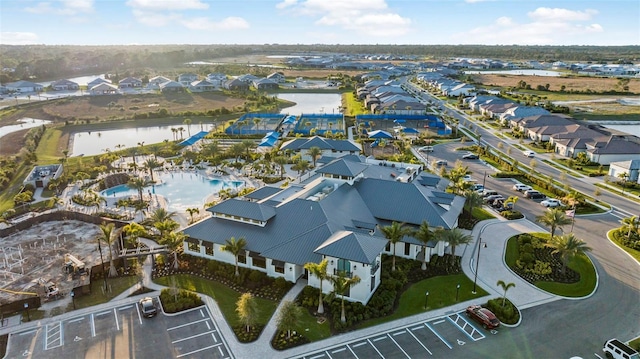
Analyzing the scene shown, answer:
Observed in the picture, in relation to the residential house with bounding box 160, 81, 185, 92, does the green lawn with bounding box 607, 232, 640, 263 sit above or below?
below

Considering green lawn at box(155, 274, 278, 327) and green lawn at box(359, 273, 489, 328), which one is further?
green lawn at box(359, 273, 489, 328)

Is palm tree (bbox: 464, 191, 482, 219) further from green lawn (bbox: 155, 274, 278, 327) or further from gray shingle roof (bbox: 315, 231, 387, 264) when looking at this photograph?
green lawn (bbox: 155, 274, 278, 327)

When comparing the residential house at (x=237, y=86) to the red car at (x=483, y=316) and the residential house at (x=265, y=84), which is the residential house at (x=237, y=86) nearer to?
the residential house at (x=265, y=84)

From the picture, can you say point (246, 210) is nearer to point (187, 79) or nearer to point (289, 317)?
point (289, 317)

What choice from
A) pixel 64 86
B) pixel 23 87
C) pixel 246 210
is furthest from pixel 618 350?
pixel 23 87

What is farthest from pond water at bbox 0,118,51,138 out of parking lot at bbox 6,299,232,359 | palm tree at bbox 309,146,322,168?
parking lot at bbox 6,299,232,359

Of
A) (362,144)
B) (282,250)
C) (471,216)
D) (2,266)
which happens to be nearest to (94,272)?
(2,266)
